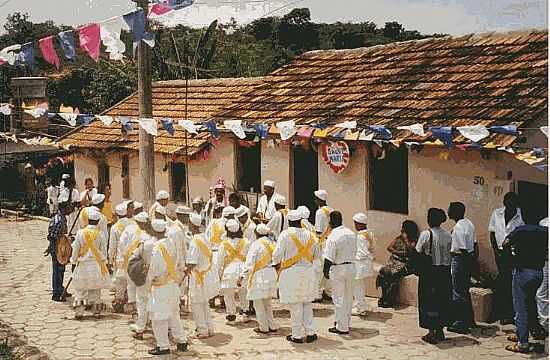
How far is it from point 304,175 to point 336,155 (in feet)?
5.07

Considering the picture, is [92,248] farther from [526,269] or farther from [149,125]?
[526,269]

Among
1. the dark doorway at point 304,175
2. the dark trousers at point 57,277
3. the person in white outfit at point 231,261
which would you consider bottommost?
the dark trousers at point 57,277

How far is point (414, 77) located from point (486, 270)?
365cm

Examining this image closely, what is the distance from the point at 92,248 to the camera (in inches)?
401

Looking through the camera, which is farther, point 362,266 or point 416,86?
point 416,86

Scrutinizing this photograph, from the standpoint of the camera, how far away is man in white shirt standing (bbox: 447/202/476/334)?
8.82m

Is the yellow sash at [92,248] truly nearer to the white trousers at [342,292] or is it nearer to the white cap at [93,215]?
the white cap at [93,215]

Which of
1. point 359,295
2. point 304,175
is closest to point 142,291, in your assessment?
point 359,295

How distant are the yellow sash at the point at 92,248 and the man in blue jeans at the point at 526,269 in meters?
5.50

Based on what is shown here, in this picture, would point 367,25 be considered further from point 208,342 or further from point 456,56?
point 208,342

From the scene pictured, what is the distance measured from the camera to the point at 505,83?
1019 centimetres

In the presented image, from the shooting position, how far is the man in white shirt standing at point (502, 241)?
886 cm

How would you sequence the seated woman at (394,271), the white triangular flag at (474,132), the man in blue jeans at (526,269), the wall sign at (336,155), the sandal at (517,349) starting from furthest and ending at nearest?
the wall sign at (336,155) < the seated woman at (394,271) < the white triangular flag at (474,132) < the sandal at (517,349) < the man in blue jeans at (526,269)

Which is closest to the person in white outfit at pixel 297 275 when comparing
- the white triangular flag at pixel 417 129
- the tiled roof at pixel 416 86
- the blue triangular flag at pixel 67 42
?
the white triangular flag at pixel 417 129
